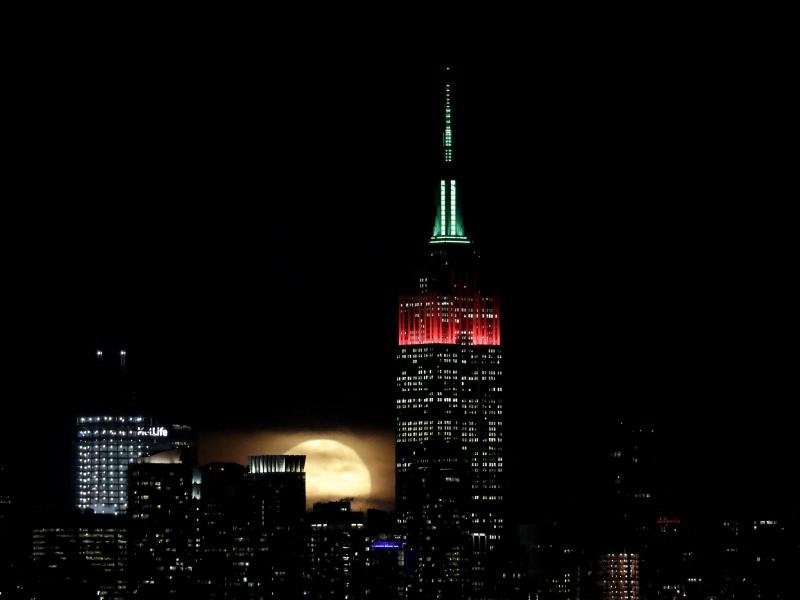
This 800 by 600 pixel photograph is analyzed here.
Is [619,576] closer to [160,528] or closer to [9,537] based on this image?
[160,528]

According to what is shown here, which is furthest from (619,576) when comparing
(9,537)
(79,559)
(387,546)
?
(9,537)

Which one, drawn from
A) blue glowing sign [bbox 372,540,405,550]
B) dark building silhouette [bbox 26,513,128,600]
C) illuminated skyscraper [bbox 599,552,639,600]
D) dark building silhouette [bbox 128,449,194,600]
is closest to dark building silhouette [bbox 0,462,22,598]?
dark building silhouette [bbox 26,513,128,600]

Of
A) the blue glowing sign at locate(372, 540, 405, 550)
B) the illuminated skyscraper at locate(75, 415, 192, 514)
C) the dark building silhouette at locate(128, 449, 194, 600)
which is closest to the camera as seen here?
the dark building silhouette at locate(128, 449, 194, 600)

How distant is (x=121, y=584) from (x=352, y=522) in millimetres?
10579

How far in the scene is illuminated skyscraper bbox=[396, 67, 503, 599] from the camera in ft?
497

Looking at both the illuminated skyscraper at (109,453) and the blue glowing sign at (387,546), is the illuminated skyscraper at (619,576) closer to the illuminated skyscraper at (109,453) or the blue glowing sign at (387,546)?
the blue glowing sign at (387,546)

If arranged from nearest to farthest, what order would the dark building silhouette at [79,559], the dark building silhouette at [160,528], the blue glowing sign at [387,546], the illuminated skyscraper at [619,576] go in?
the dark building silhouette at [79,559] → the dark building silhouette at [160,528] → the illuminated skyscraper at [619,576] → the blue glowing sign at [387,546]

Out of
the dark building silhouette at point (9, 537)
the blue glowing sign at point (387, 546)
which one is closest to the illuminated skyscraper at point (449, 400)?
the blue glowing sign at point (387, 546)

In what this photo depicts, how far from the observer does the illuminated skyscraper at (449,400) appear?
152 m

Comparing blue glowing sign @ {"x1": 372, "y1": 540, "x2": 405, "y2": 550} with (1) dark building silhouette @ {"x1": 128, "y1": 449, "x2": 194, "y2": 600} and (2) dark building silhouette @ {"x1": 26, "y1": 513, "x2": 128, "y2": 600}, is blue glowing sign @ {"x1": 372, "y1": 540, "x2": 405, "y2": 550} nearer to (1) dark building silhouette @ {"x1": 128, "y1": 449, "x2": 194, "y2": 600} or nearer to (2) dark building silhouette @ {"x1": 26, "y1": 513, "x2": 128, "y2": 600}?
(1) dark building silhouette @ {"x1": 128, "y1": 449, "x2": 194, "y2": 600}

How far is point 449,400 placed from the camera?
6166 inches

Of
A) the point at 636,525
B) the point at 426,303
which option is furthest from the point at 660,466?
the point at 426,303

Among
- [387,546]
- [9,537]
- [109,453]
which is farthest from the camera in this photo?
[109,453]

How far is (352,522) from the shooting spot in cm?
15300
